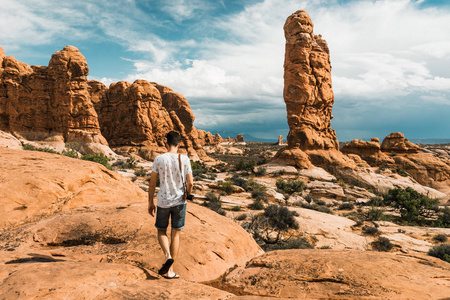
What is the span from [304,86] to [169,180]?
3625 centimetres

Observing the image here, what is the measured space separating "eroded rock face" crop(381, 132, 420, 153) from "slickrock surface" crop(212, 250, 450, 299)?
149ft

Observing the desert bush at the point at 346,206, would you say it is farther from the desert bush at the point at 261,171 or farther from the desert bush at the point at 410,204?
the desert bush at the point at 261,171

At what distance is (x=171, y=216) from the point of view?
4172mm

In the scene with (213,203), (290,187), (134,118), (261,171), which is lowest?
(290,187)

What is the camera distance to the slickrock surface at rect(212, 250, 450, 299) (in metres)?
3.85

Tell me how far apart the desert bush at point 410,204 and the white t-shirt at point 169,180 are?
22568 mm

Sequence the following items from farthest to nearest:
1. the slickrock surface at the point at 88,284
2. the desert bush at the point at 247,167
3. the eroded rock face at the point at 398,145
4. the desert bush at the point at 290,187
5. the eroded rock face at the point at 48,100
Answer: the eroded rock face at the point at 398,145 → the eroded rock face at the point at 48,100 → the desert bush at the point at 247,167 → the desert bush at the point at 290,187 → the slickrock surface at the point at 88,284

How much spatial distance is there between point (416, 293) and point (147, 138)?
40025 mm

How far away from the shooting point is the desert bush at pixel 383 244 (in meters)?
12.9

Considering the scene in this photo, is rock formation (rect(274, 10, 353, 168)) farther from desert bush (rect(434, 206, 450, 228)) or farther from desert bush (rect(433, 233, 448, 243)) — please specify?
desert bush (rect(433, 233, 448, 243))

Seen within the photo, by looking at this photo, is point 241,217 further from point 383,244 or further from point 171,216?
point 171,216

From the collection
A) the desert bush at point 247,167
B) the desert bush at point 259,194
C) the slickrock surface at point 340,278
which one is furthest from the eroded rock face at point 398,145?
the slickrock surface at point 340,278

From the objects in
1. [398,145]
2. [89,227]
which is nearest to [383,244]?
[89,227]

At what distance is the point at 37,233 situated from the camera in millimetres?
5117
